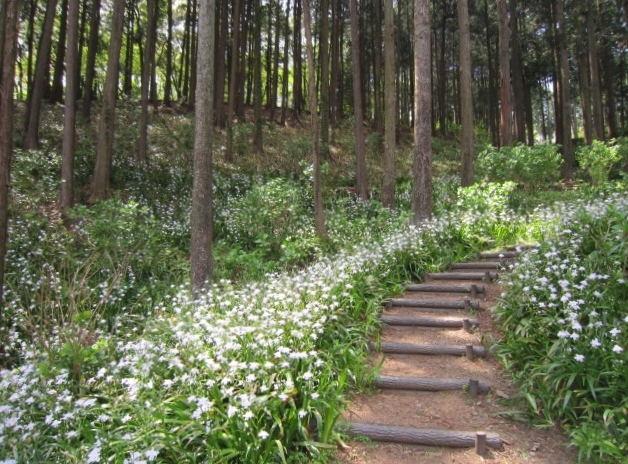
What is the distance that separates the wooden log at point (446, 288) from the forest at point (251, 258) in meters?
0.29

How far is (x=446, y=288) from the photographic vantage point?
6988 mm

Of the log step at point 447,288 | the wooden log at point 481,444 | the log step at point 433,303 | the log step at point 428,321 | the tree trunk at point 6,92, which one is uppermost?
the tree trunk at point 6,92

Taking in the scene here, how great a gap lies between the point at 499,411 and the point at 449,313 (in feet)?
7.15

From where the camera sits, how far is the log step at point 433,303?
6.33m

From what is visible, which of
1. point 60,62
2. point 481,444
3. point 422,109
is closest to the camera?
point 481,444

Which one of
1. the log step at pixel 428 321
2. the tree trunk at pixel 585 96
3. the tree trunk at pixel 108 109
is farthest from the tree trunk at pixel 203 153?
the tree trunk at pixel 585 96

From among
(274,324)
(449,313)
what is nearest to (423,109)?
(449,313)

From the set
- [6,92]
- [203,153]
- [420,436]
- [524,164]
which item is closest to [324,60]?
[524,164]

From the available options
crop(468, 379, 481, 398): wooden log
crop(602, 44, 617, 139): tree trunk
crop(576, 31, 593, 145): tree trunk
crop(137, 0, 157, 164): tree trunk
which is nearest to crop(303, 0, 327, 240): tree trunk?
crop(468, 379, 481, 398): wooden log

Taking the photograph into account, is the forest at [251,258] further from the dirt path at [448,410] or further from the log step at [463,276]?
the log step at [463,276]

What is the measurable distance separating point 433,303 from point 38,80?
11997 millimetres

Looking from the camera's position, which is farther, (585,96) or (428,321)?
(585,96)

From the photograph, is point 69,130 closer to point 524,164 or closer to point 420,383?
point 420,383

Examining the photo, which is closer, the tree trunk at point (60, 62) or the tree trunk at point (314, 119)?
the tree trunk at point (314, 119)
